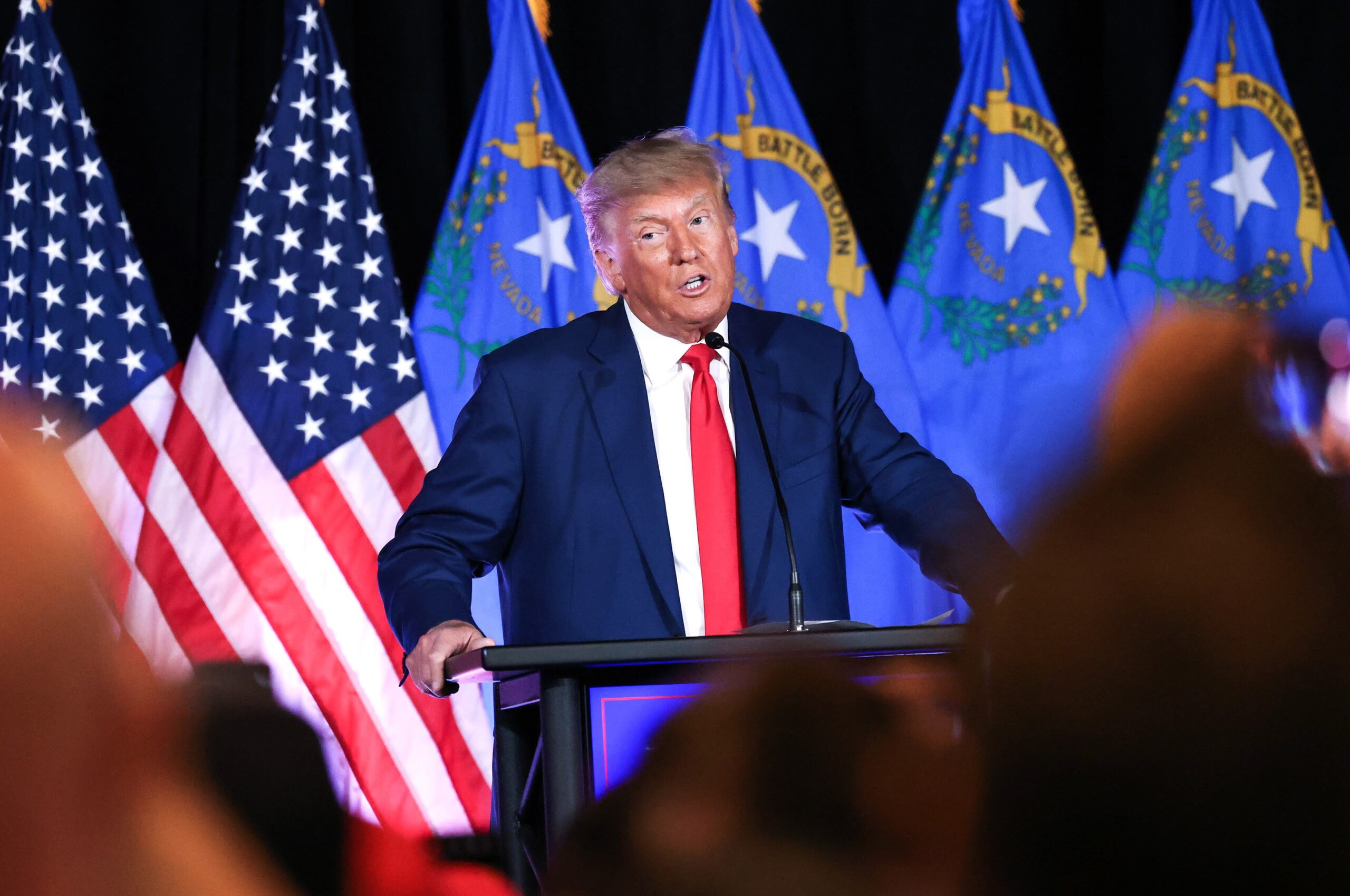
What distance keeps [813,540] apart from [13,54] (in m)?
3.09

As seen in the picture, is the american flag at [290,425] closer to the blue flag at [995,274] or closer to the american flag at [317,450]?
the american flag at [317,450]

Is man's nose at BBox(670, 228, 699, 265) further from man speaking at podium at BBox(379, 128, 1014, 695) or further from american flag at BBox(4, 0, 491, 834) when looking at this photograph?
american flag at BBox(4, 0, 491, 834)

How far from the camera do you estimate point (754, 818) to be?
1.54 feet

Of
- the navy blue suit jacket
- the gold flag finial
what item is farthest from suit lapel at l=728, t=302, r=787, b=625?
the gold flag finial

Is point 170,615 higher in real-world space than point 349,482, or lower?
lower

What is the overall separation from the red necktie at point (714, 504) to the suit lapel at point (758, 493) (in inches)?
0.7

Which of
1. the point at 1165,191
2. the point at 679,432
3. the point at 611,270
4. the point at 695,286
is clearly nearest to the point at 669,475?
the point at 679,432

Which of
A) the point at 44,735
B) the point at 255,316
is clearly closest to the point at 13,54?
the point at 255,316

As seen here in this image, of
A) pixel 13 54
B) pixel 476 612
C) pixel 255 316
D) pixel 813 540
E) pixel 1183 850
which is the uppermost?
pixel 13 54

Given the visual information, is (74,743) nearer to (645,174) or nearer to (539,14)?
(645,174)

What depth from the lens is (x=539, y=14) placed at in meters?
4.20

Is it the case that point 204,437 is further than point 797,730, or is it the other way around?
point 204,437

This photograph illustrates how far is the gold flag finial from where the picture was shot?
165 inches

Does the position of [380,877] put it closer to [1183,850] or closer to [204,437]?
[1183,850]
